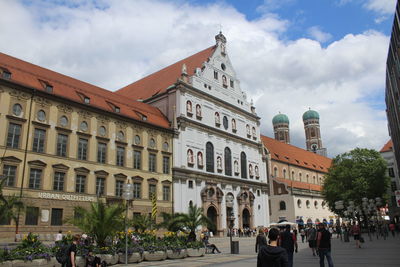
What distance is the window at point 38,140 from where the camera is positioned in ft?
98.1

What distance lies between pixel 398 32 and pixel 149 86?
33861 mm

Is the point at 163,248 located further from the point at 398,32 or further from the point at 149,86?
the point at 149,86

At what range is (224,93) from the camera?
53094 mm

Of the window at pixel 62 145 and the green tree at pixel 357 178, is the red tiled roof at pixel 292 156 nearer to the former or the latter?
the green tree at pixel 357 178

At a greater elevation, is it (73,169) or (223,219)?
(73,169)

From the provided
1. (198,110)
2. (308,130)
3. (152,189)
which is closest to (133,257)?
(152,189)

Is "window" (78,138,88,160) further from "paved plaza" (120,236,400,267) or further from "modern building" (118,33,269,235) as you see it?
"paved plaza" (120,236,400,267)

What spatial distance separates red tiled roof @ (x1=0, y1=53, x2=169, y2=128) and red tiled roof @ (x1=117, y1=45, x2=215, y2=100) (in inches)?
248

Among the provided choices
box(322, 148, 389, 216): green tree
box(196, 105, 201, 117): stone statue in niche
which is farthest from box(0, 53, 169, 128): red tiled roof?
box(322, 148, 389, 216): green tree

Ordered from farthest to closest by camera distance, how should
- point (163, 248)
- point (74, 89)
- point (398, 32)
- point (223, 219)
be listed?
point (223, 219), point (74, 89), point (398, 32), point (163, 248)

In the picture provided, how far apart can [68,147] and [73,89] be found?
6718 millimetres

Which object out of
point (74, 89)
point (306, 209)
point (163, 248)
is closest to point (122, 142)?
point (74, 89)

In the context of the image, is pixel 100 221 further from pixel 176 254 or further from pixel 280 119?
pixel 280 119

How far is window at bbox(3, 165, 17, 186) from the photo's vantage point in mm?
27484
